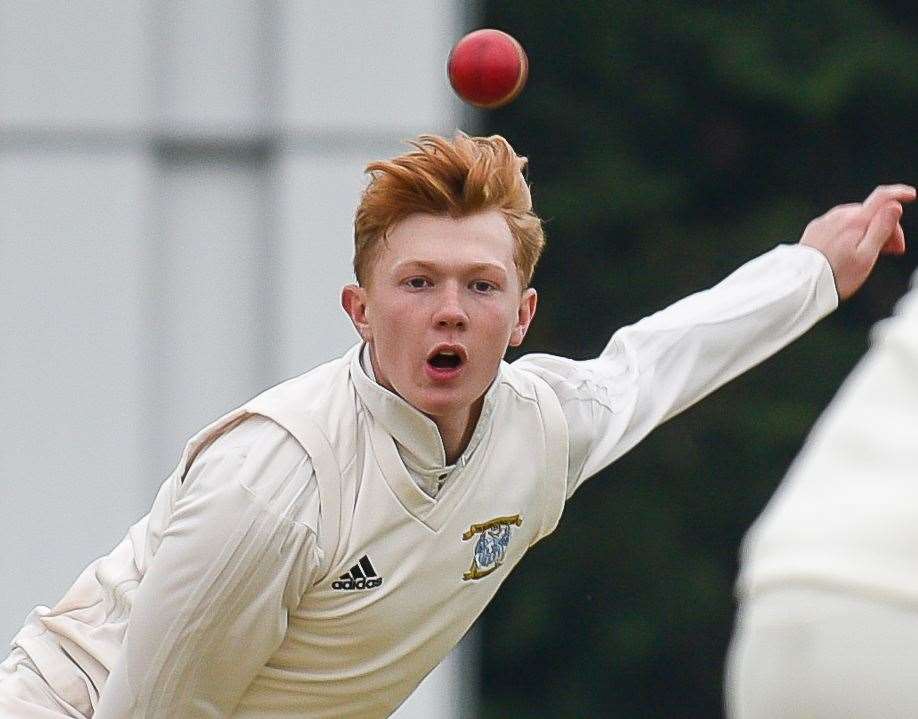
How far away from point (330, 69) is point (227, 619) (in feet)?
15.8

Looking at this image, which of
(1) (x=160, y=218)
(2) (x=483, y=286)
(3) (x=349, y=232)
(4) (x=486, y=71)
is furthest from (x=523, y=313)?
(1) (x=160, y=218)

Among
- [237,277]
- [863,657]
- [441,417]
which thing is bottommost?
[237,277]

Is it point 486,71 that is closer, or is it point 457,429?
point 457,429

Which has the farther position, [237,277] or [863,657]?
[237,277]

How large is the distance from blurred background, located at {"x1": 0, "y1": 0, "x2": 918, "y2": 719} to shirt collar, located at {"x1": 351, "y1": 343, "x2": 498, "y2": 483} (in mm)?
4131

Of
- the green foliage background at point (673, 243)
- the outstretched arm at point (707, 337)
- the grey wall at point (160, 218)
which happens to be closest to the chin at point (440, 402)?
the outstretched arm at point (707, 337)

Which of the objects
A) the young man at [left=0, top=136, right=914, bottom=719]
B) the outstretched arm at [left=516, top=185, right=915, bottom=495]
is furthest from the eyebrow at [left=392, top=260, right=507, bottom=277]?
the outstretched arm at [left=516, top=185, right=915, bottom=495]

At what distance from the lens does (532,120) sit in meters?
9.54

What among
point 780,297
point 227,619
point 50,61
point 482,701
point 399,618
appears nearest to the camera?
point 227,619

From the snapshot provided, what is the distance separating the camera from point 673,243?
380 inches

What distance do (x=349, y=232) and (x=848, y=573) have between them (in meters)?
6.31

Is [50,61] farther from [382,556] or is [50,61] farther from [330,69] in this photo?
[382,556]

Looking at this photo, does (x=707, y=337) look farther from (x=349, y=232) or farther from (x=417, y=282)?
(x=349, y=232)

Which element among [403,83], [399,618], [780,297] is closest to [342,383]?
[399,618]
